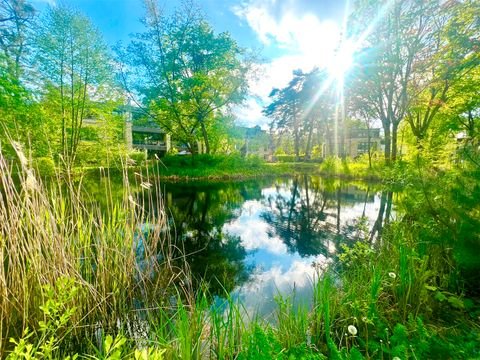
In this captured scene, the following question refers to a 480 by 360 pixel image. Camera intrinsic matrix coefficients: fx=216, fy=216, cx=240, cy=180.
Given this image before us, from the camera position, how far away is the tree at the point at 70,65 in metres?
11.4

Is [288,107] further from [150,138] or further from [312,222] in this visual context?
[312,222]

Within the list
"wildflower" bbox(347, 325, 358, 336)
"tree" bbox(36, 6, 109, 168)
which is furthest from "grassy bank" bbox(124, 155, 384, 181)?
"wildflower" bbox(347, 325, 358, 336)

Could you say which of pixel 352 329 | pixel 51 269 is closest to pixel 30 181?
pixel 51 269

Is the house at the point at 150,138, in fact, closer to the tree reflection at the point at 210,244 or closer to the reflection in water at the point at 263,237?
the tree reflection at the point at 210,244

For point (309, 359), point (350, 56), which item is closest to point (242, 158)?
point (350, 56)

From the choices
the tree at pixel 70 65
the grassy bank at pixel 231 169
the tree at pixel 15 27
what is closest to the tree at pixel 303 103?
the grassy bank at pixel 231 169

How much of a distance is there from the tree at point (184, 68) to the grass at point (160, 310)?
14.3m

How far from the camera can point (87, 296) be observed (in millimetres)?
1636

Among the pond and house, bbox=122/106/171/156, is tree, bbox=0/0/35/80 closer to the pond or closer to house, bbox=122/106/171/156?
the pond

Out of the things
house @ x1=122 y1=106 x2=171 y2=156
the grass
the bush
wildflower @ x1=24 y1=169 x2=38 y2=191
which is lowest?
the grass

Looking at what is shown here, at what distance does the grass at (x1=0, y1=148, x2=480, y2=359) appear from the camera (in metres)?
1.22

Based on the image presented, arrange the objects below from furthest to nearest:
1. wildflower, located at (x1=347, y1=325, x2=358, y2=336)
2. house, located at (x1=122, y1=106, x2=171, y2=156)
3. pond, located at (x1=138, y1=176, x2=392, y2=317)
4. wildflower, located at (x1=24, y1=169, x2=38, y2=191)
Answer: house, located at (x1=122, y1=106, x2=171, y2=156) → pond, located at (x1=138, y1=176, x2=392, y2=317) → wildflower, located at (x1=24, y1=169, x2=38, y2=191) → wildflower, located at (x1=347, y1=325, x2=358, y2=336)

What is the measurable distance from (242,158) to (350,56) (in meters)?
9.64

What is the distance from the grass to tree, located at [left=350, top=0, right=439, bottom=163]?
914 cm
